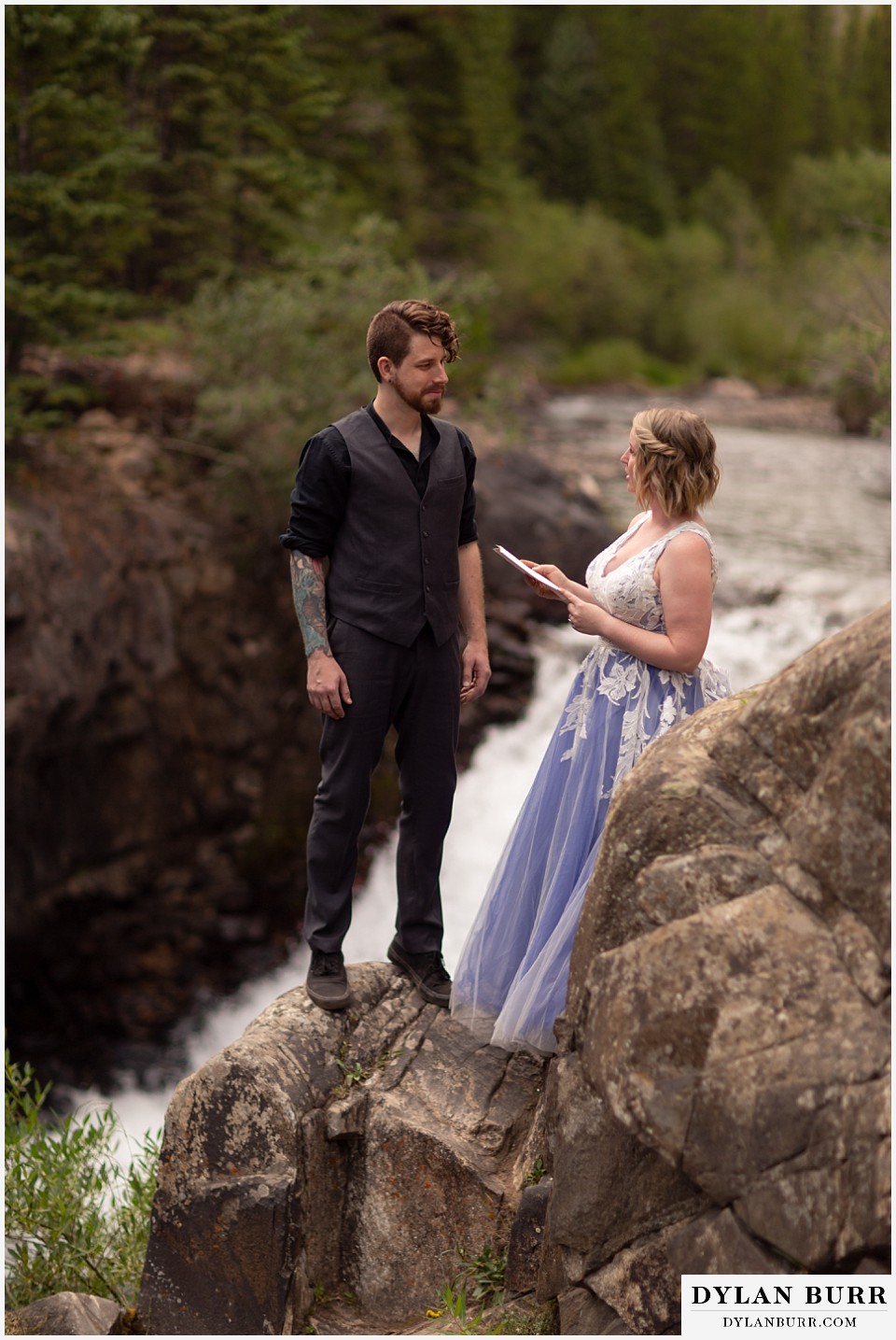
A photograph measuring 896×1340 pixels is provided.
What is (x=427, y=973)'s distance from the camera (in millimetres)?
4230

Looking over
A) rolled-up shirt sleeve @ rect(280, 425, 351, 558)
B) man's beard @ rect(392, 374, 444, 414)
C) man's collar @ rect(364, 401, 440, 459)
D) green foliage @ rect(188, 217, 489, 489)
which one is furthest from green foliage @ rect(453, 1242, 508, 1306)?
green foliage @ rect(188, 217, 489, 489)

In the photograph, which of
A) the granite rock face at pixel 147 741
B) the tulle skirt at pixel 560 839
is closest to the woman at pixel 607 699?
the tulle skirt at pixel 560 839

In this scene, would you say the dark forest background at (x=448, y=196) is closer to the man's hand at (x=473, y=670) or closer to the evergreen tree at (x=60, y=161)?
the evergreen tree at (x=60, y=161)

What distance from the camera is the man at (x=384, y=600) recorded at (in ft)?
12.5

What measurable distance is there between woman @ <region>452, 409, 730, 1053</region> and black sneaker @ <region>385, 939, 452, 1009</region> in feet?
0.87

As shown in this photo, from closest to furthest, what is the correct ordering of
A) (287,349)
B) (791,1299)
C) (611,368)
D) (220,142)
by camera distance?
1. (791,1299)
2. (287,349)
3. (220,142)
4. (611,368)

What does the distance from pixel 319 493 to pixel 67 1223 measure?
3242mm

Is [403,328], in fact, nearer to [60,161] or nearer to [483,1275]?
[483,1275]

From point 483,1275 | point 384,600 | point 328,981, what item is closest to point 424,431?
point 384,600

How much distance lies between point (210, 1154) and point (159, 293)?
13.5 m

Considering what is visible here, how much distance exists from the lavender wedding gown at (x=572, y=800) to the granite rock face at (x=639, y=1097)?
0.29 meters

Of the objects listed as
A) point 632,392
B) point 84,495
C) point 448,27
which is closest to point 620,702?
point 84,495

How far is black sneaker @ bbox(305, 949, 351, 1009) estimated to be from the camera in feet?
13.1

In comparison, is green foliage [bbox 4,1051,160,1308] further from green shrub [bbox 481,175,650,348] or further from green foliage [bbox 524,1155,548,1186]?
green shrub [bbox 481,175,650,348]
